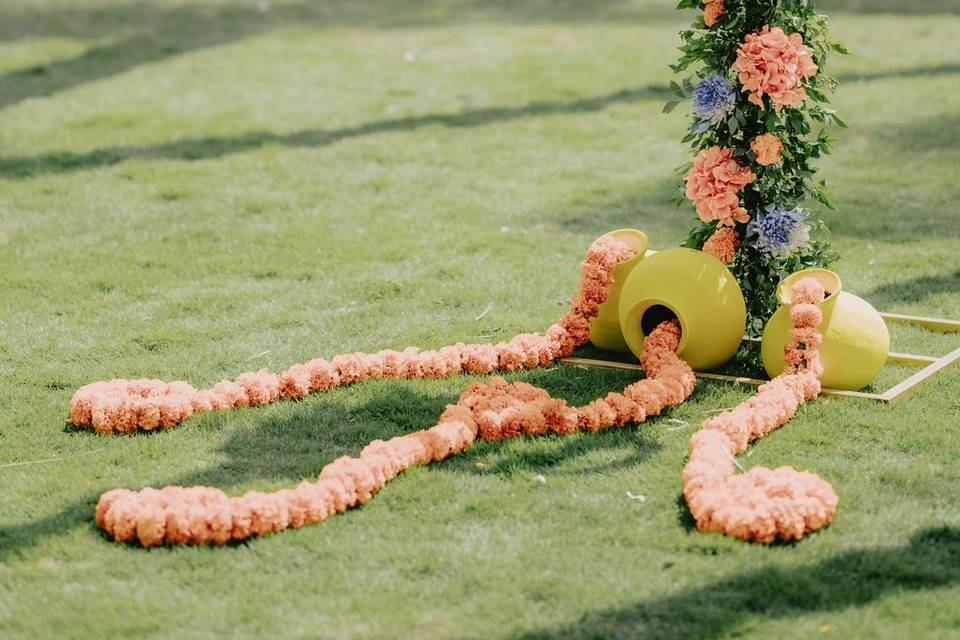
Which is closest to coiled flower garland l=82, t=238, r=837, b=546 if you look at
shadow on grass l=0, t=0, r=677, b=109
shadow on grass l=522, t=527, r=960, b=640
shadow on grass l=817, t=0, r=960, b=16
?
shadow on grass l=522, t=527, r=960, b=640

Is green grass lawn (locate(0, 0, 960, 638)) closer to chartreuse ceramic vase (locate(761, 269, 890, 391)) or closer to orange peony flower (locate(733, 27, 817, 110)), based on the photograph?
chartreuse ceramic vase (locate(761, 269, 890, 391))

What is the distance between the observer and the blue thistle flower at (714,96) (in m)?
→ 5.28

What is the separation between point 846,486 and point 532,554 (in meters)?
1.18

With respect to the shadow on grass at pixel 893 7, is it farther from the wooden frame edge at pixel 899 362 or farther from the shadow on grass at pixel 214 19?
the wooden frame edge at pixel 899 362

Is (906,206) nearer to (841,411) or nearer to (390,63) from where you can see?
(841,411)

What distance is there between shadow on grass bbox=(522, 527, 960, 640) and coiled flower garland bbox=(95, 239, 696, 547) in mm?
1025

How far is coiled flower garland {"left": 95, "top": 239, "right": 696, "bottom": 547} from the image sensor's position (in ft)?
13.3

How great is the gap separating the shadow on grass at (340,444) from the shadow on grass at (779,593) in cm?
92

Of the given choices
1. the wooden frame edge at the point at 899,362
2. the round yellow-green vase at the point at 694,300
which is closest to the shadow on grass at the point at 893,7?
the wooden frame edge at the point at 899,362

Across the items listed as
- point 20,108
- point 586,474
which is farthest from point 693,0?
point 20,108

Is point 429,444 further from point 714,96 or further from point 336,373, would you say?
point 714,96

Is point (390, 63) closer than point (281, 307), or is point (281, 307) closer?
point (281, 307)

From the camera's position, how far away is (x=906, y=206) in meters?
7.98

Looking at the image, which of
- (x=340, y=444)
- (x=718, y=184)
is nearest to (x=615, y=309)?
(x=718, y=184)
